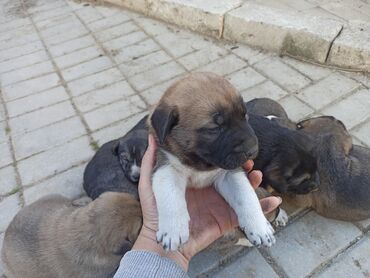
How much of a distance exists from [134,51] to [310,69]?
9.19ft

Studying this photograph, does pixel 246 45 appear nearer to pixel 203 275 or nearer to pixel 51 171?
pixel 51 171

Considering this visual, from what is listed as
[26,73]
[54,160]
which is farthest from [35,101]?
[54,160]

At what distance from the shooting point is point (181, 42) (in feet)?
21.9

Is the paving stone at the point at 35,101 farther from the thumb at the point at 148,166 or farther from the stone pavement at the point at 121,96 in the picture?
the thumb at the point at 148,166

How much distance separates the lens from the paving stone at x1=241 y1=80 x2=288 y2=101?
541 centimetres

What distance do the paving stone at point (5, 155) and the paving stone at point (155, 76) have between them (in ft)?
6.35

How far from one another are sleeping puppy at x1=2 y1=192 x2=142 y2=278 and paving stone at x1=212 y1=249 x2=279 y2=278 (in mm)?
1034

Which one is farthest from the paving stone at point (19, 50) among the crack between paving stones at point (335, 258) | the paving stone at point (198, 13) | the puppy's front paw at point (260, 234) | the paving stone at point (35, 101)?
the crack between paving stones at point (335, 258)

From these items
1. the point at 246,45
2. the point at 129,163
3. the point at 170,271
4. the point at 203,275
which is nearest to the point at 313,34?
the point at 246,45

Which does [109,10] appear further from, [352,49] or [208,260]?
[208,260]

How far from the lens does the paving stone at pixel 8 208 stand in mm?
4168

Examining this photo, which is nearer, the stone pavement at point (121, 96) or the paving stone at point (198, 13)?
the stone pavement at point (121, 96)

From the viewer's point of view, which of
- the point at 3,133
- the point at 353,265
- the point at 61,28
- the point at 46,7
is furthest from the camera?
the point at 46,7

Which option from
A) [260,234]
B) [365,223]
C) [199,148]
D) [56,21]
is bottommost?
[365,223]
